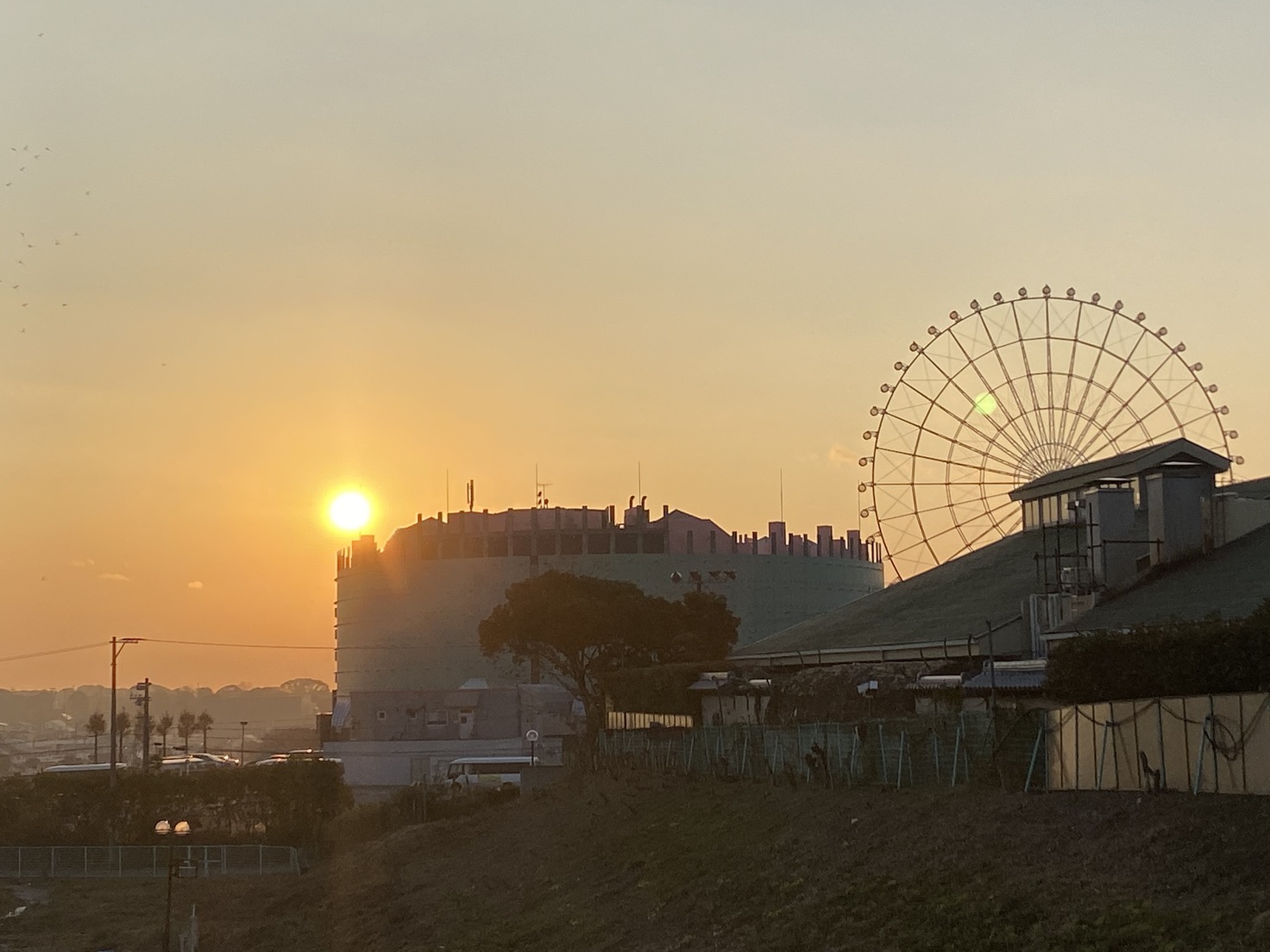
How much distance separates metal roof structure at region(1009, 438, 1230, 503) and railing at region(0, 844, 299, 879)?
3789 cm

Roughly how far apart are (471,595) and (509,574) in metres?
4.00

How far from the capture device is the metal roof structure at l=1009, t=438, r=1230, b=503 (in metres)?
47.7

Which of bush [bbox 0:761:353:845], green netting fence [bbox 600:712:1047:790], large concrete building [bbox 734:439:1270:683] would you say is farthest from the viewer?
bush [bbox 0:761:353:845]

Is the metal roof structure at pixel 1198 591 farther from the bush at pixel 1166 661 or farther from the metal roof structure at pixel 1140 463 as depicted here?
the bush at pixel 1166 661

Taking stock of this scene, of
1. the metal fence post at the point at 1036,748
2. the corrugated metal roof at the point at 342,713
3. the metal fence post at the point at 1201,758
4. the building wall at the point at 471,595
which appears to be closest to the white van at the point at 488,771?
the building wall at the point at 471,595

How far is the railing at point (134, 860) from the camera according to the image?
241 feet

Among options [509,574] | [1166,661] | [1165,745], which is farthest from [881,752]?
[509,574]

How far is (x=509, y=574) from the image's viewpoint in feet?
494

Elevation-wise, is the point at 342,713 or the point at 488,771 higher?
the point at 342,713

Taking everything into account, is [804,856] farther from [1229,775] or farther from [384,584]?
[384,584]

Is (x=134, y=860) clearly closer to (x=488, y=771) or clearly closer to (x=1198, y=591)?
(x=488, y=771)

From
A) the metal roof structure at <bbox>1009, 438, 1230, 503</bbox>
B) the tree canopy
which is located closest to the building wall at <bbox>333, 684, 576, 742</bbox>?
the tree canopy

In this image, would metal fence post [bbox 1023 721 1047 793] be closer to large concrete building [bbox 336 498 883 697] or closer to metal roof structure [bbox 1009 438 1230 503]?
metal roof structure [bbox 1009 438 1230 503]

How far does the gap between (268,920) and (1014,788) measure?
34.6 metres
